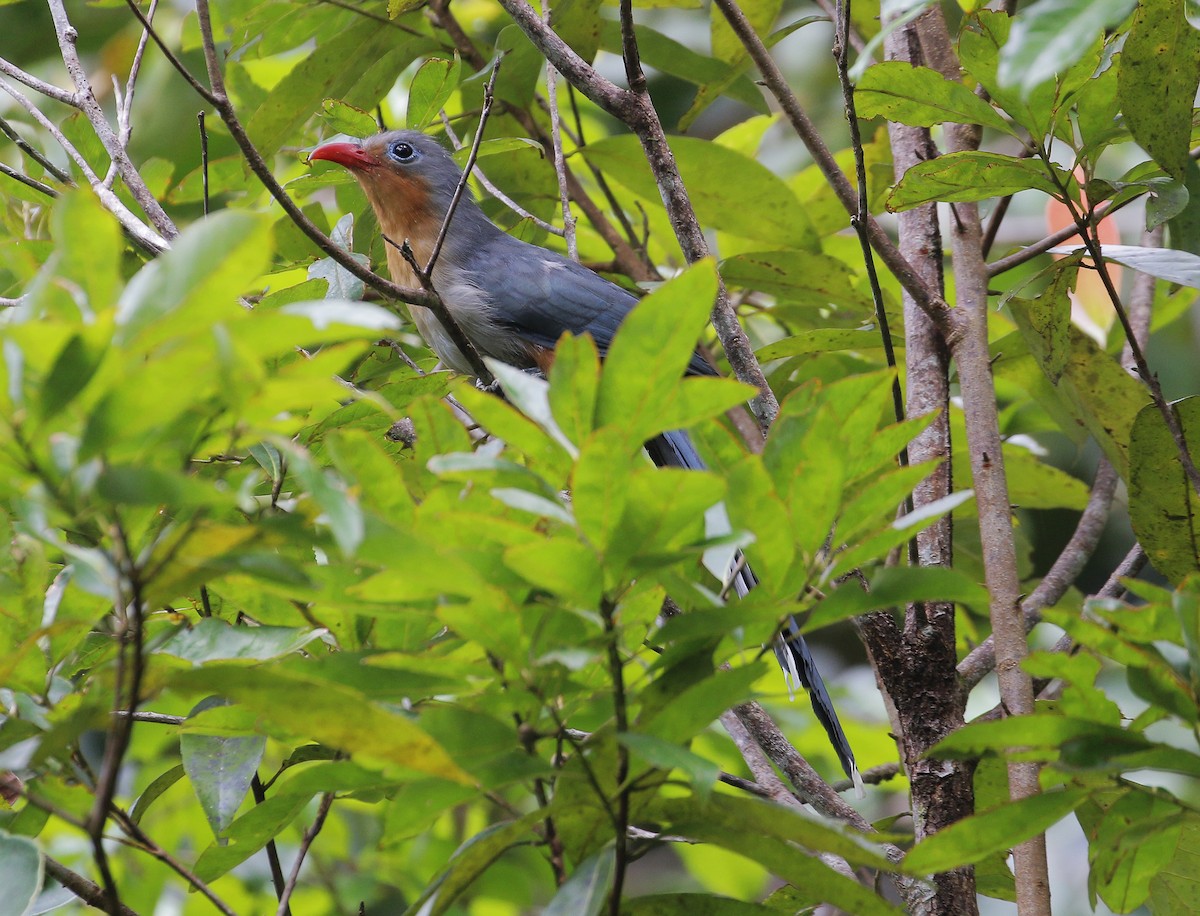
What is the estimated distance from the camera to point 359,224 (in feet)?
11.7

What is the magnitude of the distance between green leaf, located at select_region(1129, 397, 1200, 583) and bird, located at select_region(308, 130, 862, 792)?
1.53 m

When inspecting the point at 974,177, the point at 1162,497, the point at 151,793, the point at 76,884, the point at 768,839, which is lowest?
the point at 151,793

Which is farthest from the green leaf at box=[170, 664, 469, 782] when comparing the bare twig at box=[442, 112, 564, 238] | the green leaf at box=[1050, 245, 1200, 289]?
the bare twig at box=[442, 112, 564, 238]

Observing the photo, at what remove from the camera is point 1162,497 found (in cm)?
199

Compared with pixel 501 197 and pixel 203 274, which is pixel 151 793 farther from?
pixel 501 197

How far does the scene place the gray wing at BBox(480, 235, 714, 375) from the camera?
383cm

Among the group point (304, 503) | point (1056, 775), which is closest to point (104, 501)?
point (304, 503)

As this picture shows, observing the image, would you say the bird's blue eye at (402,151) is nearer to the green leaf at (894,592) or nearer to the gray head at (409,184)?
the gray head at (409,184)

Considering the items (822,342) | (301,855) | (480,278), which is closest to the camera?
(301,855)

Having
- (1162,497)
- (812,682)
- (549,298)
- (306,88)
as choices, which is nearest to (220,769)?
(812,682)

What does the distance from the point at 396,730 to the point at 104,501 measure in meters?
0.32

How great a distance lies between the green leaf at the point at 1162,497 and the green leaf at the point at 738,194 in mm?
1254

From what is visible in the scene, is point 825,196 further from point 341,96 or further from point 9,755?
point 9,755

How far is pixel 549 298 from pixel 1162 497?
2300 mm
